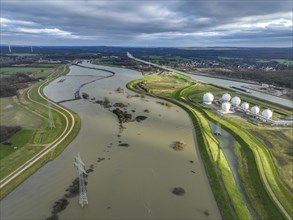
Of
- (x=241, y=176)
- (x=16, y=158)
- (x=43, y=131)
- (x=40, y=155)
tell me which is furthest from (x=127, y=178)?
(x=43, y=131)

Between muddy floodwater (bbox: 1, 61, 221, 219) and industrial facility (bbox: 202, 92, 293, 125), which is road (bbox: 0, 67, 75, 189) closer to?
muddy floodwater (bbox: 1, 61, 221, 219)

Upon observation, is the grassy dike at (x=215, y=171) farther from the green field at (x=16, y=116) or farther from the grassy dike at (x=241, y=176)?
the green field at (x=16, y=116)

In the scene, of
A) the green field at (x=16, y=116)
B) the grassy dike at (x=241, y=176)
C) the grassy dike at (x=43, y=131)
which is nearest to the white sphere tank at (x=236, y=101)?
the grassy dike at (x=241, y=176)

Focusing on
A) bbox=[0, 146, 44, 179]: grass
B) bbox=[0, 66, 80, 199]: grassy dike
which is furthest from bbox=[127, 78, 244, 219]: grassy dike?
bbox=[0, 146, 44, 179]: grass

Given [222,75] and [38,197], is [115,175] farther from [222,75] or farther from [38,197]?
[222,75]

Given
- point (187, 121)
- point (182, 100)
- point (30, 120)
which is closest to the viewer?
point (30, 120)

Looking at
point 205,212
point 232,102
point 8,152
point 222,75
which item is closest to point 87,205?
point 205,212
